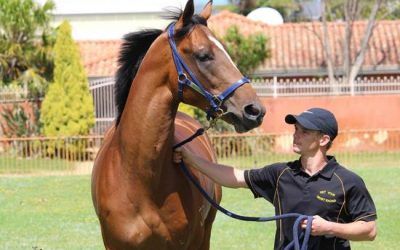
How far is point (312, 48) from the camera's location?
2769 centimetres

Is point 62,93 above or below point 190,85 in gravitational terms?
below

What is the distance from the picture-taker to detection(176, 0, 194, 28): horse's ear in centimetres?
473

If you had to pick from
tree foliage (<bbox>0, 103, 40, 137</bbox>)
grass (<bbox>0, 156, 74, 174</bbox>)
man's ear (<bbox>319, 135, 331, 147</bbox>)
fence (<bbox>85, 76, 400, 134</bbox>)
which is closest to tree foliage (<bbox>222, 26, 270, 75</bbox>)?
fence (<bbox>85, 76, 400, 134</bbox>)

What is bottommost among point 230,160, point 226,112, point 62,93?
point 230,160

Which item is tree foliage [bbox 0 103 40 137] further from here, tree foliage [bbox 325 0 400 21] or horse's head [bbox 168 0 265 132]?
tree foliage [bbox 325 0 400 21]

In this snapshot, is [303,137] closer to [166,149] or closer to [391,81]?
[166,149]

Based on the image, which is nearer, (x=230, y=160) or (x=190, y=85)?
(x=190, y=85)

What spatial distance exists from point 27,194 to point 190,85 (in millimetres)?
9584

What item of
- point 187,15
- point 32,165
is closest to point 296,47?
point 32,165

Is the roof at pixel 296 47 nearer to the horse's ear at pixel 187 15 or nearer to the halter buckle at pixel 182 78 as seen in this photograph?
the horse's ear at pixel 187 15

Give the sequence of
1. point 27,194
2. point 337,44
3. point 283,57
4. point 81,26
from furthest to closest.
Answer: point 81,26, point 337,44, point 283,57, point 27,194

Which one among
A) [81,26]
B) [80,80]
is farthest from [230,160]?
[81,26]

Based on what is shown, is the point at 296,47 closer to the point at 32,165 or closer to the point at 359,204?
the point at 32,165

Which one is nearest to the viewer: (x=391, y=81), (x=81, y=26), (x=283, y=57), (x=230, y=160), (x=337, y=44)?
(x=230, y=160)
